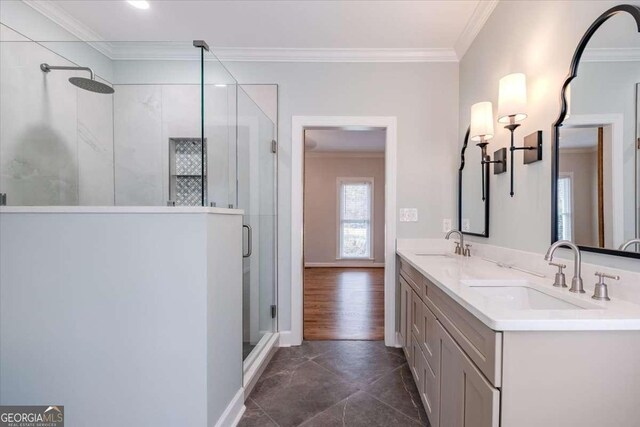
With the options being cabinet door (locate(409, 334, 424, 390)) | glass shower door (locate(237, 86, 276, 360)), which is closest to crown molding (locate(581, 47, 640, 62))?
cabinet door (locate(409, 334, 424, 390))

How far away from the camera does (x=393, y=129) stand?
281 centimetres

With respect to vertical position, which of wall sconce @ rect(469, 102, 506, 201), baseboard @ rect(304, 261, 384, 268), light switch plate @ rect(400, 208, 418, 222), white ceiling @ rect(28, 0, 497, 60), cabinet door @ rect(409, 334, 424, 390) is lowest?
baseboard @ rect(304, 261, 384, 268)

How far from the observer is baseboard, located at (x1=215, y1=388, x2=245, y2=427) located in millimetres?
1589

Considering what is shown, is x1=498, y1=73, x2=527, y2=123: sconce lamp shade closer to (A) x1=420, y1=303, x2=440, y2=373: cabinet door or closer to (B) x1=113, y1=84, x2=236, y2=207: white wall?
(A) x1=420, y1=303, x2=440, y2=373: cabinet door

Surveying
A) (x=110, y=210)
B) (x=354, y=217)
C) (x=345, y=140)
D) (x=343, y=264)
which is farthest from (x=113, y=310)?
(x=354, y=217)

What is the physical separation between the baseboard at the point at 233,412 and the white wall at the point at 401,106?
101 cm

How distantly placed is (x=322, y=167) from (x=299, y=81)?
14.4 feet

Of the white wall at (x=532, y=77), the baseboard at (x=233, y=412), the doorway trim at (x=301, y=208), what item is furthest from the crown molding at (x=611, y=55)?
the baseboard at (x=233, y=412)

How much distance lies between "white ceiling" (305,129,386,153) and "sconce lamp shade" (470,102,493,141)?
2957 mm

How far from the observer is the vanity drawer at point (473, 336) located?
90 cm

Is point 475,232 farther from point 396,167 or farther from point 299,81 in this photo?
point 299,81

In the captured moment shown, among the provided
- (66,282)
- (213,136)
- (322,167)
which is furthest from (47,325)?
(322,167)

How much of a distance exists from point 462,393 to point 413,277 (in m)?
1.02

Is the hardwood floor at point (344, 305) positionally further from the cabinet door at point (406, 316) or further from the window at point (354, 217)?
the window at point (354, 217)
